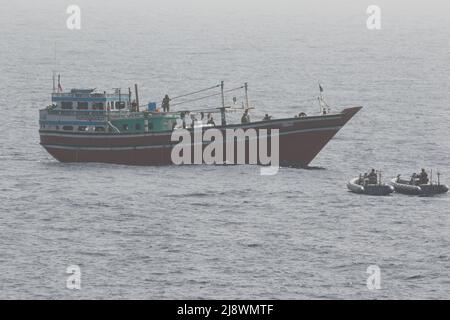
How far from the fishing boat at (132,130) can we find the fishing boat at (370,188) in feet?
39.9

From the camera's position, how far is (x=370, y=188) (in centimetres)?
11600

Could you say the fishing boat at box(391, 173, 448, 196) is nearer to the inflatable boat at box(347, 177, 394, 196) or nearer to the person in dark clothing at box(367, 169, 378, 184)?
the inflatable boat at box(347, 177, 394, 196)

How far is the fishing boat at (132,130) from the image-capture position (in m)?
128

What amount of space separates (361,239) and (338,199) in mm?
15456

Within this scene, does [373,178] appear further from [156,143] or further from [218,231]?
[156,143]

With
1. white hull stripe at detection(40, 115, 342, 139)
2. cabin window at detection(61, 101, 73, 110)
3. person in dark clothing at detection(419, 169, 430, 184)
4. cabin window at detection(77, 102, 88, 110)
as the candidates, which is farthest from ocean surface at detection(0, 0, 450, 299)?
cabin window at detection(61, 101, 73, 110)

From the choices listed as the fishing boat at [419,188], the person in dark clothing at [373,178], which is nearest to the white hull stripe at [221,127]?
the person in dark clothing at [373,178]

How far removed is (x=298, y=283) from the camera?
8669 centimetres

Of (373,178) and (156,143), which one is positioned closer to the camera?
(373,178)

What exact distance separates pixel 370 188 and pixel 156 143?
22.7 metres

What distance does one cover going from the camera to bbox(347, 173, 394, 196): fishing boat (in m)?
116

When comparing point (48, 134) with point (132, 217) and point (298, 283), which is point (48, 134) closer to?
point (132, 217)

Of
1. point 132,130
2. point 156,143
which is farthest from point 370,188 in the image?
point 132,130

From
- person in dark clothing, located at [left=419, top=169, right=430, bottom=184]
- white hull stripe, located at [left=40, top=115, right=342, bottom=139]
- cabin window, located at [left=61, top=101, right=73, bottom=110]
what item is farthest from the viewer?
cabin window, located at [left=61, top=101, right=73, bottom=110]
